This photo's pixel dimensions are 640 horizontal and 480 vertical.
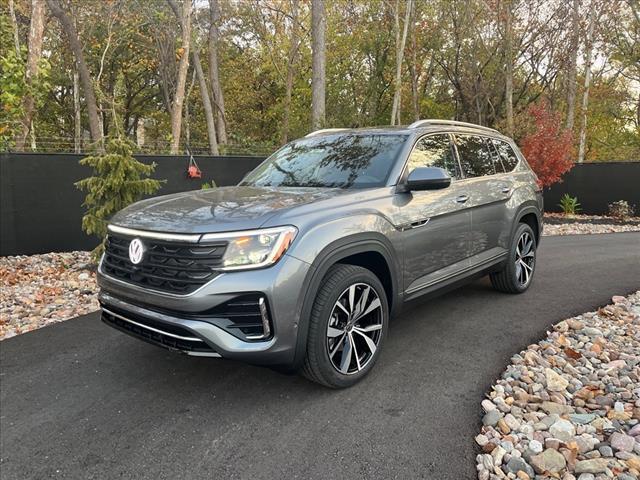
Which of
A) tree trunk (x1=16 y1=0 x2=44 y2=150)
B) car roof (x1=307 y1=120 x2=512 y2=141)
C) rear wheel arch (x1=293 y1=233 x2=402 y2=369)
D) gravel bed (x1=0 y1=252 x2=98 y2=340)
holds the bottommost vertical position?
gravel bed (x1=0 y1=252 x2=98 y2=340)

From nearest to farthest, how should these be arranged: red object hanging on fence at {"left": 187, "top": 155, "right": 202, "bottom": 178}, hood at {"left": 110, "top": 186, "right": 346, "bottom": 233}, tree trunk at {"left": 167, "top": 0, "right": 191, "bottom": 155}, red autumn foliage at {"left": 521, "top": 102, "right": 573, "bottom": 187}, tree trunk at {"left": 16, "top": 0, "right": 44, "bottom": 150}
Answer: hood at {"left": 110, "top": 186, "right": 346, "bottom": 233}, tree trunk at {"left": 16, "top": 0, "right": 44, "bottom": 150}, red object hanging on fence at {"left": 187, "top": 155, "right": 202, "bottom": 178}, tree trunk at {"left": 167, "top": 0, "right": 191, "bottom": 155}, red autumn foliage at {"left": 521, "top": 102, "right": 573, "bottom": 187}

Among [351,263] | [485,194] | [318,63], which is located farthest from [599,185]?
[351,263]

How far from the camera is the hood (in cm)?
264

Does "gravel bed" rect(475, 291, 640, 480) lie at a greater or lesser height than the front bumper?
lesser

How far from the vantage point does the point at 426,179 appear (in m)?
3.32

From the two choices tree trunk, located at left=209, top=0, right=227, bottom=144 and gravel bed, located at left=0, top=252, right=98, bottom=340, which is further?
tree trunk, located at left=209, top=0, right=227, bottom=144

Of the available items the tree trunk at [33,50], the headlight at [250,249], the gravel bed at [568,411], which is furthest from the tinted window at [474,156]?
the tree trunk at [33,50]

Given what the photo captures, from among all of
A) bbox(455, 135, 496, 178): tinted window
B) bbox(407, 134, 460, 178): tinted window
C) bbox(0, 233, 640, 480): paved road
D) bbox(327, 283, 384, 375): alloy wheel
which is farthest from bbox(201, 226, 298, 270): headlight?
bbox(455, 135, 496, 178): tinted window

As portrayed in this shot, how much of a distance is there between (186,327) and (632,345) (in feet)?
11.4

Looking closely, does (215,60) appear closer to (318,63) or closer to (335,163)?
(318,63)

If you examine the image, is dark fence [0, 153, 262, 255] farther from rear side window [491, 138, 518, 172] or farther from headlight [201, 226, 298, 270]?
headlight [201, 226, 298, 270]

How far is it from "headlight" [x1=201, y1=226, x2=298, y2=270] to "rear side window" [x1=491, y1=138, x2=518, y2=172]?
133 inches

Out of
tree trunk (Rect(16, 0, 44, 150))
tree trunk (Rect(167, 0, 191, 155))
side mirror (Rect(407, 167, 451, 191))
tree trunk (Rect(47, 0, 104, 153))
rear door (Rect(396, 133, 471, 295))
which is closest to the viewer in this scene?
side mirror (Rect(407, 167, 451, 191))

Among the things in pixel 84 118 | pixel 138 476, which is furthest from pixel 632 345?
pixel 84 118
